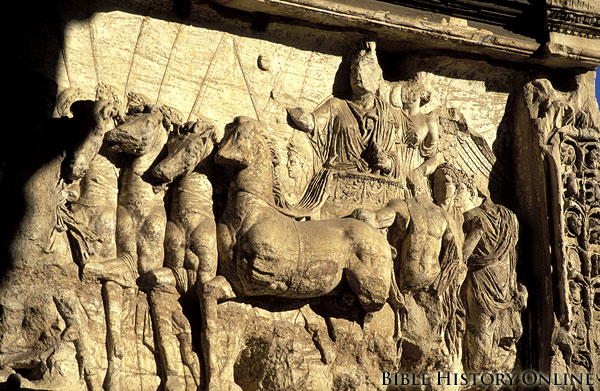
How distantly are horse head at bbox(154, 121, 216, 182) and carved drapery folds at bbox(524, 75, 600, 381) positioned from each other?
2586 mm

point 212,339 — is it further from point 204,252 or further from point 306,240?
point 306,240

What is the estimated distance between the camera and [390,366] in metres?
7.17

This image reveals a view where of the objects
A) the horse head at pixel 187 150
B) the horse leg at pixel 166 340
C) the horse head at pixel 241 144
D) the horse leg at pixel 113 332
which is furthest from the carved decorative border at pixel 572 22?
the horse leg at pixel 113 332

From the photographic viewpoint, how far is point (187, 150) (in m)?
6.74

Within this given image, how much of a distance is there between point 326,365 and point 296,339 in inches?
9.9

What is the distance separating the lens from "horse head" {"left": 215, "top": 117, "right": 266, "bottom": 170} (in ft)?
22.3

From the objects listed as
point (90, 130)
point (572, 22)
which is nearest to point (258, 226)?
point (90, 130)

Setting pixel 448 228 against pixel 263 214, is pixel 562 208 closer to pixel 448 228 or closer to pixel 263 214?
pixel 448 228

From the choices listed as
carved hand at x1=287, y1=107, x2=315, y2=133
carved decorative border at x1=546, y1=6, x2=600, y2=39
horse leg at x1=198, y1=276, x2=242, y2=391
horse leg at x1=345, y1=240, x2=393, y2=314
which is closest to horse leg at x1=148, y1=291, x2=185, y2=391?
horse leg at x1=198, y1=276, x2=242, y2=391

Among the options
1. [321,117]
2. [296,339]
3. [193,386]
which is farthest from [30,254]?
[321,117]

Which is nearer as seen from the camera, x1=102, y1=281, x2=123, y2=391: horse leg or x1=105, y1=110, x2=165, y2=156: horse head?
x1=102, y1=281, x2=123, y2=391: horse leg

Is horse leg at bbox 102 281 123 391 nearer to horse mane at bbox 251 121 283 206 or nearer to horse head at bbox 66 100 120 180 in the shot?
horse head at bbox 66 100 120 180

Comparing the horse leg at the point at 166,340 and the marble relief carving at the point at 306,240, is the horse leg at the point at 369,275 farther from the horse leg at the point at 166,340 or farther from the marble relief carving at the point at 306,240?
the horse leg at the point at 166,340

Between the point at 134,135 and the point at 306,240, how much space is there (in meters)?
1.23
